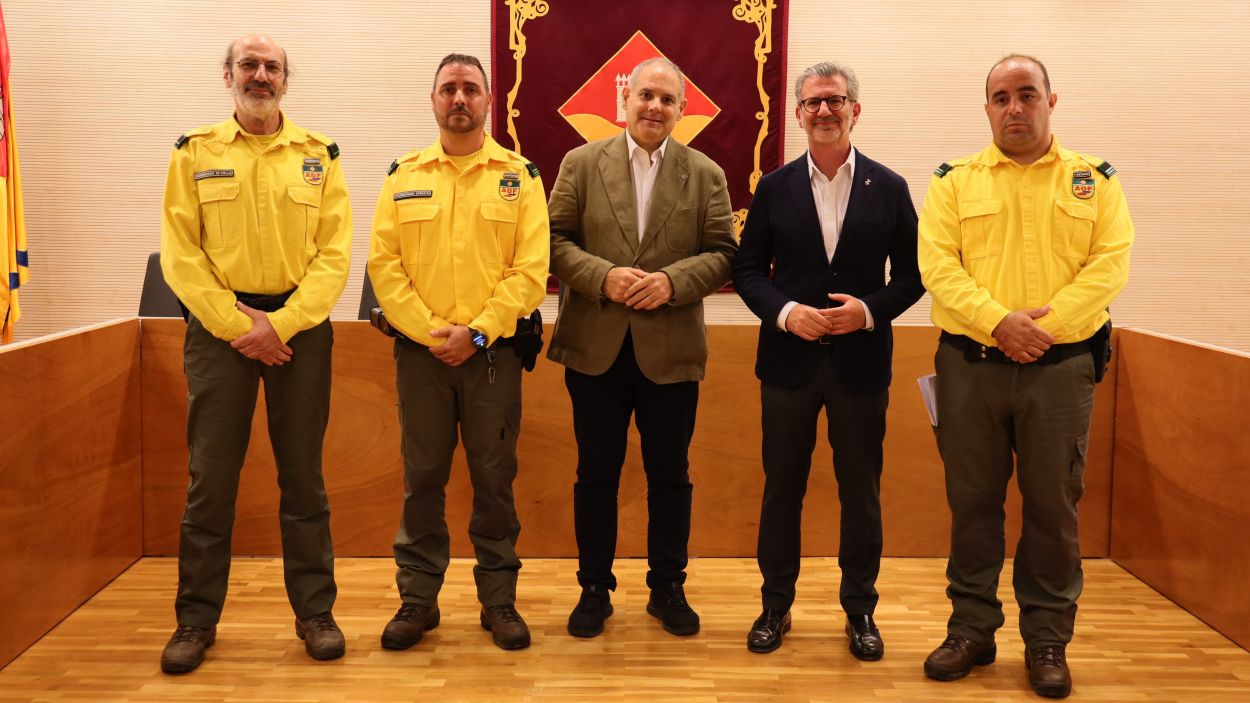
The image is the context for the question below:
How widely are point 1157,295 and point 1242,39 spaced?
4.02 feet

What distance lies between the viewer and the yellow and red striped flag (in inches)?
172

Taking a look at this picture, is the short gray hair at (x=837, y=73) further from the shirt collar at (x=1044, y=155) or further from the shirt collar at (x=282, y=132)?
the shirt collar at (x=282, y=132)

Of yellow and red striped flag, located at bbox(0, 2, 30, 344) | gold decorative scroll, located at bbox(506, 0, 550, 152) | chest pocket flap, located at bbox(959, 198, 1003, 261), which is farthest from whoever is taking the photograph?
gold decorative scroll, located at bbox(506, 0, 550, 152)

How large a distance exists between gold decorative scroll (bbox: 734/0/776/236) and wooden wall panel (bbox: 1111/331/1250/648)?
1.81 meters

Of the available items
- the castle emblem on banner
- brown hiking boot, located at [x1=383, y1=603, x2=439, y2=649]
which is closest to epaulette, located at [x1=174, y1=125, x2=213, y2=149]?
brown hiking boot, located at [x1=383, y1=603, x2=439, y2=649]

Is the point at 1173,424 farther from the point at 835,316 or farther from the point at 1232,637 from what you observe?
the point at 835,316

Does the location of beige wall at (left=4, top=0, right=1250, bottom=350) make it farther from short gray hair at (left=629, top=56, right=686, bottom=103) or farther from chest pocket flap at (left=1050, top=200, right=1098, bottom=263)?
chest pocket flap at (left=1050, top=200, right=1098, bottom=263)

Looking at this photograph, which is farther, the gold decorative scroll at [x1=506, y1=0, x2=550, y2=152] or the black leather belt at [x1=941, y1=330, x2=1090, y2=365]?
the gold decorative scroll at [x1=506, y1=0, x2=550, y2=152]

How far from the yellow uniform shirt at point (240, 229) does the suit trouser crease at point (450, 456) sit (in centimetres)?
33

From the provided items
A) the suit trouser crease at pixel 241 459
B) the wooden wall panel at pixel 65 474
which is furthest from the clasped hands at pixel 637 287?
the wooden wall panel at pixel 65 474

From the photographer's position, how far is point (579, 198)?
10.0 feet

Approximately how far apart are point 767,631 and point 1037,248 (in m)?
1.27

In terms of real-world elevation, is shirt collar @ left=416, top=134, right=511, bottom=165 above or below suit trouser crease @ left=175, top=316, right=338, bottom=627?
above

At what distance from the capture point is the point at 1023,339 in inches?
103
